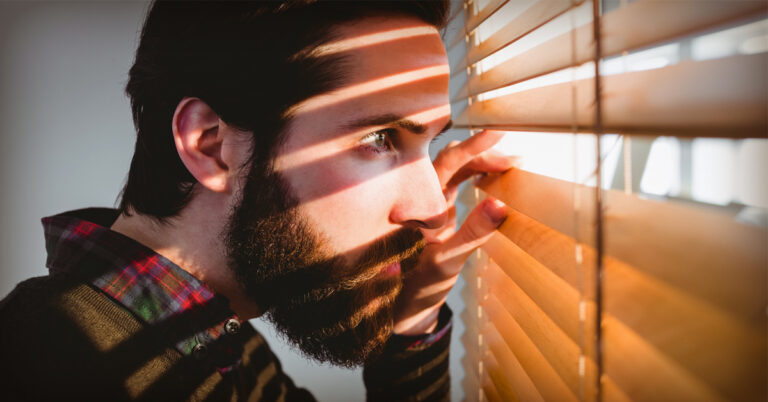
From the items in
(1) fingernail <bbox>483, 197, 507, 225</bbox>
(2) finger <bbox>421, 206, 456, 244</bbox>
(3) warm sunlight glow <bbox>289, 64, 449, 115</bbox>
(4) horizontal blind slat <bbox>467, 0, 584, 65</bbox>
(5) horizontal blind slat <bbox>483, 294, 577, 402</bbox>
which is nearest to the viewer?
(4) horizontal blind slat <bbox>467, 0, 584, 65</bbox>

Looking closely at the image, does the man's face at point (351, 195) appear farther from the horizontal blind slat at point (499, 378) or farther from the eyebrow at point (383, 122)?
the horizontal blind slat at point (499, 378)

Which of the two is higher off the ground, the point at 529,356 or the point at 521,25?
the point at 521,25

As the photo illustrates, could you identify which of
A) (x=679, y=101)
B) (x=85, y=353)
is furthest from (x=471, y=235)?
(x=85, y=353)

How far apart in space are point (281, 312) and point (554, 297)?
671mm

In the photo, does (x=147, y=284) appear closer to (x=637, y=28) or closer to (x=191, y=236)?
(x=191, y=236)

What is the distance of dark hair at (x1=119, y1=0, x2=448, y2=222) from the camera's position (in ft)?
2.89

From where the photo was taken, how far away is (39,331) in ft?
2.74

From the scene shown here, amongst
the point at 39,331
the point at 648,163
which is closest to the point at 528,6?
the point at 648,163

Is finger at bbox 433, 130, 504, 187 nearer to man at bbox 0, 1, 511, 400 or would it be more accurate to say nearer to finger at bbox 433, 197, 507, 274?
man at bbox 0, 1, 511, 400

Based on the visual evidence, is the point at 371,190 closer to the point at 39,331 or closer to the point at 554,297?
the point at 554,297

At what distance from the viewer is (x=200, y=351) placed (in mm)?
913

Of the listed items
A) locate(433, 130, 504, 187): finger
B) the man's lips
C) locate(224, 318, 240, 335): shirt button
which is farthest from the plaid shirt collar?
locate(433, 130, 504, 187): finger

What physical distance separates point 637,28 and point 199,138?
32.3 inches

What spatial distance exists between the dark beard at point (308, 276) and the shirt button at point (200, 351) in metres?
0.19
